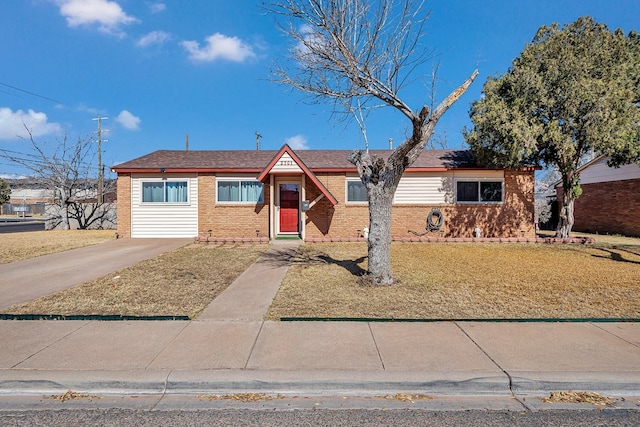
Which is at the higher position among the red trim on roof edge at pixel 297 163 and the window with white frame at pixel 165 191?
the red trim on roof edge at pixel 297 163

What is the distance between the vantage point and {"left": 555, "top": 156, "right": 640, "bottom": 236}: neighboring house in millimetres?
16812

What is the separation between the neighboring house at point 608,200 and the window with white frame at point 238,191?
15.4 meters

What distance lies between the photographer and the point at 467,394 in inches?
137

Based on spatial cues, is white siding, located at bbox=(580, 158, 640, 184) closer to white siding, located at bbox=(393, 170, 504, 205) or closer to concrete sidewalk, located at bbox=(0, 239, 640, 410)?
white siding, located at bbox=(393, 170, 504, 205)

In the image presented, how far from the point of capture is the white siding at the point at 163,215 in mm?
15297

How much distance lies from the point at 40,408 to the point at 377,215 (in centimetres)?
583

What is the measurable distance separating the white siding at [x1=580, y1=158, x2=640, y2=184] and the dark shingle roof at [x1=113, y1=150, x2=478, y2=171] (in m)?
7.67

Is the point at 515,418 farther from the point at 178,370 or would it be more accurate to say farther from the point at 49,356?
the point at 49,356

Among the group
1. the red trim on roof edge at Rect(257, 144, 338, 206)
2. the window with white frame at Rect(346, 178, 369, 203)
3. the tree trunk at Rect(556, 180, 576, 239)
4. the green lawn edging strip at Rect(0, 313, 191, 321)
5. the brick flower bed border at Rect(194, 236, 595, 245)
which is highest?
the red trim on roof edge at Rect(257, 144, 338, 206)

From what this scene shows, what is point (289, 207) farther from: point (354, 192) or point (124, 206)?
point (124, 206)

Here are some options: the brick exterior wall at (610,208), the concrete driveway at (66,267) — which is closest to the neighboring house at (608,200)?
the brick exterior wall at (610,208)

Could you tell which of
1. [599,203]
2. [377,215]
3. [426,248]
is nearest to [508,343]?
[377,215]

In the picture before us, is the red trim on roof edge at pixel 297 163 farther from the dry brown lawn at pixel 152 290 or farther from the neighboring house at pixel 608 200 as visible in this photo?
the neighboring house at pixel 608 200

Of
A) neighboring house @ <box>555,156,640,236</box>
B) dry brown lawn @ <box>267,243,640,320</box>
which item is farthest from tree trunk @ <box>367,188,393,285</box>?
neighboring house @ <box>555,156,640,236</box>
